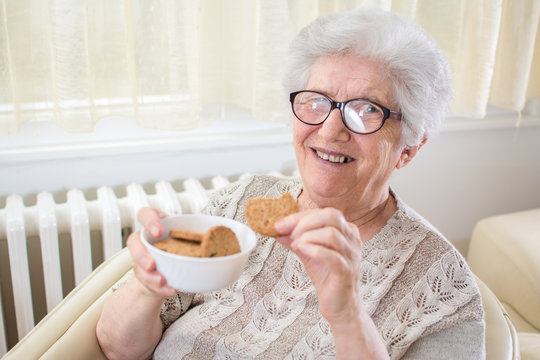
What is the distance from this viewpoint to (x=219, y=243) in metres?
0.82

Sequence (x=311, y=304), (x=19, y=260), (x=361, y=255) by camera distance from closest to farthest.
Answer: (x=361, y=255), (x=311, y=304), (x=19, y=260)

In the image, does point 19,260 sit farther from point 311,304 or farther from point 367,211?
point 367,211

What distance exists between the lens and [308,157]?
3.96 ft

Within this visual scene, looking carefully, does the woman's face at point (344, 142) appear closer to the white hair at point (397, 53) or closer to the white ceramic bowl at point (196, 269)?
the white hair at point (397, 53)

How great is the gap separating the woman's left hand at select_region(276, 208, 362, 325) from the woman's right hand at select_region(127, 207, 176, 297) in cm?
20

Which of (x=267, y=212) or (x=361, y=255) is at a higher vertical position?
(x=267, y=212)

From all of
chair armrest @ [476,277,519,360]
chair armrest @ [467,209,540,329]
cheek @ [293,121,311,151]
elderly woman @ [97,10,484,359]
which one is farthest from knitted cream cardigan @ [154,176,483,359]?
chair armrest @ [467,209,540,329]

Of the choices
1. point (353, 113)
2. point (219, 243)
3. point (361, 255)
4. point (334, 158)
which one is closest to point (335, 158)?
point (334, 158)

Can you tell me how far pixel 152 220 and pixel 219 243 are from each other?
0.14 m

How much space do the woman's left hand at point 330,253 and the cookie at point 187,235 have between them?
12cm

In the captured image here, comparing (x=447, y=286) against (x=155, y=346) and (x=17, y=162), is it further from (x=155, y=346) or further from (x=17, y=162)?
(x=17, y=162)

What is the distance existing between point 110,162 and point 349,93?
94 centimetres

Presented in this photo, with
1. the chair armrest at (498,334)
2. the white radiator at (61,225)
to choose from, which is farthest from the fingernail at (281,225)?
the white radiator at (61,225)

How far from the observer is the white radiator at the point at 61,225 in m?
1.56
